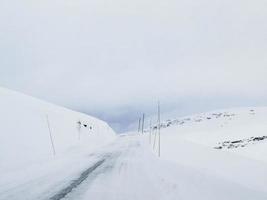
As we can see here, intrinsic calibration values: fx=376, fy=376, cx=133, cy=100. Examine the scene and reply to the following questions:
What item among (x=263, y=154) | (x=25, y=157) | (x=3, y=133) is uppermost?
(x=3, y=133)

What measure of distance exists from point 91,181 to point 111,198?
3.00 metres

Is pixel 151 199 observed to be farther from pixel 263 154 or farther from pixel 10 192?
pixel 263 154

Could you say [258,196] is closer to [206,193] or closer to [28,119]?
[206,193]

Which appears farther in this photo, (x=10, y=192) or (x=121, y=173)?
(x=121, y=173)

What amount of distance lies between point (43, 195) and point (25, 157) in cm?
1320

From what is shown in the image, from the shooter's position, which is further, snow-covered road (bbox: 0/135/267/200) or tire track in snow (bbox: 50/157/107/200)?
snow-covered road (bbox: 0/135/267/200)

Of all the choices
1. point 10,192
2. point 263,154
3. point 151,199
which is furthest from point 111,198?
point 263,154

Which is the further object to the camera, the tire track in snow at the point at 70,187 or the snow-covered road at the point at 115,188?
the snow-covered road at the point at 115,188

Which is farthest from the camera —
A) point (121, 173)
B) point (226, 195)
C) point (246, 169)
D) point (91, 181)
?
point (246, 169)

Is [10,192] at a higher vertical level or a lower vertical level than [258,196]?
higher

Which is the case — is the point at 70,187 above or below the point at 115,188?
above

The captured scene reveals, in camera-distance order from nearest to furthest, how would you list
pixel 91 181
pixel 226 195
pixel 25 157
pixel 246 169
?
pixel 226 195, pixel 91 181, pixel 25 157, pixel 246 169

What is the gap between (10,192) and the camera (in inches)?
402

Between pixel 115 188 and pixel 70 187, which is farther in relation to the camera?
pixel 115 188
